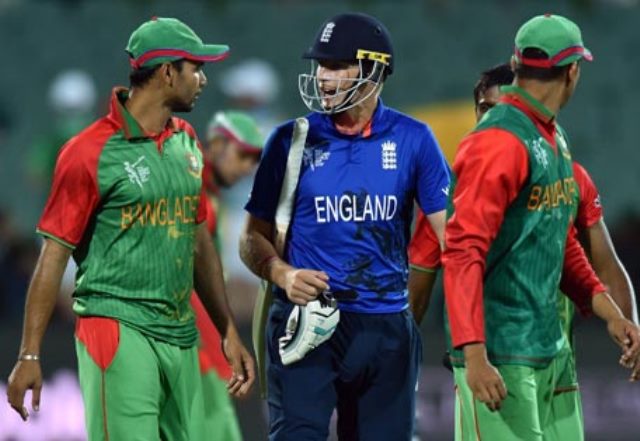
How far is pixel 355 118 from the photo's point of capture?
5.95 metres

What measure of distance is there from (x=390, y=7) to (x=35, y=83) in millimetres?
3165

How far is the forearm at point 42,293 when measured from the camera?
18.4ft

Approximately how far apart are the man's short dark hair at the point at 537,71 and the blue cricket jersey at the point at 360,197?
0.75 m

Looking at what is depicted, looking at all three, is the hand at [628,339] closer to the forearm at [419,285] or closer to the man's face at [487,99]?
the forearm at [419,285]

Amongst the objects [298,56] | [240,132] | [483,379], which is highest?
[298,56]

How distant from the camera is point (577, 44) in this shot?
525 cm

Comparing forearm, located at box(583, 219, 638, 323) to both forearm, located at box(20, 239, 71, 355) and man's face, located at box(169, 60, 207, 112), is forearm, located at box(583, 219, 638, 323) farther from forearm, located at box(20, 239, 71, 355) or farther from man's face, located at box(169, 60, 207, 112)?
forearm, located at box(20, 239, 71, 355)

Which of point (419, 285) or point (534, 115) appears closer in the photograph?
point (534, 115)

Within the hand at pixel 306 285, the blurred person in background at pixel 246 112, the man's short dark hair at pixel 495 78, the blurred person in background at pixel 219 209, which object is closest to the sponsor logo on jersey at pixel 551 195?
the hand at pixel 306 285

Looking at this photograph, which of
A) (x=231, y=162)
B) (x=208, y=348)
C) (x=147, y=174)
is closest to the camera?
(x=147, y=174)

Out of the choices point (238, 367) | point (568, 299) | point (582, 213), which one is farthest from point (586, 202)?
point (238, 367)

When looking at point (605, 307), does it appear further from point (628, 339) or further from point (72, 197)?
point (72, 197)

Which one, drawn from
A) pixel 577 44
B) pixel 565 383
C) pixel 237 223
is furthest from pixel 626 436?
pixel 577 44

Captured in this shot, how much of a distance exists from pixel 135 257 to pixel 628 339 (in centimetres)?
179
